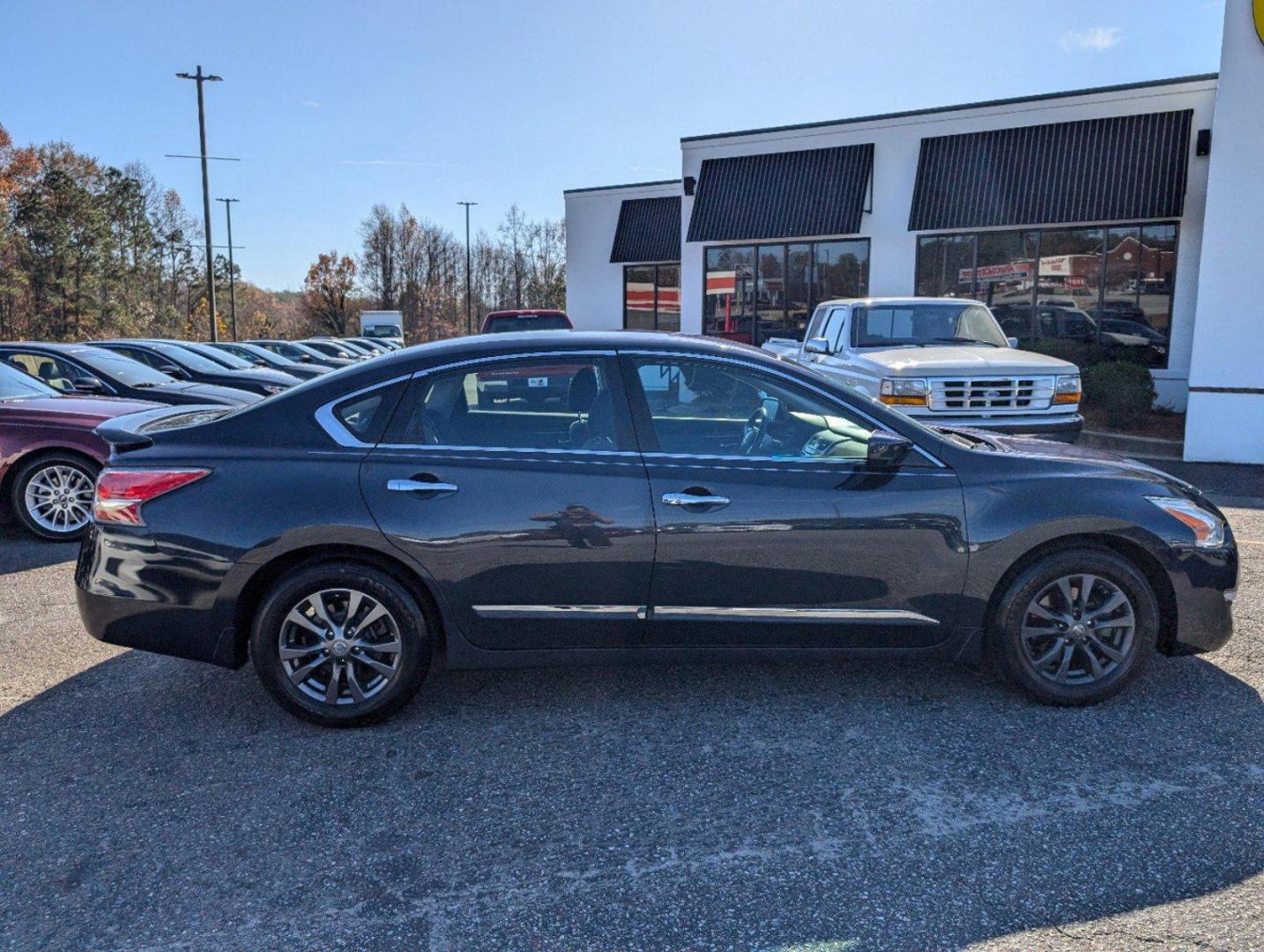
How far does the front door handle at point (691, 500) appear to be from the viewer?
395 cm

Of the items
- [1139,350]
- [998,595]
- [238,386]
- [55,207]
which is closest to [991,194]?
[1139,350]

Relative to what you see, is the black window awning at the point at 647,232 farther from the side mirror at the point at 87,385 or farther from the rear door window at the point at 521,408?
the rear door window at the point at 521,408

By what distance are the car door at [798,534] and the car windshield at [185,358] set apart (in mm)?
11655

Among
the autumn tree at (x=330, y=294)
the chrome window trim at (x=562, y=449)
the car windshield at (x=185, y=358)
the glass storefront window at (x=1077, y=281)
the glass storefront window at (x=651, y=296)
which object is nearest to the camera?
the chrome window trim at (x=562, y=449)

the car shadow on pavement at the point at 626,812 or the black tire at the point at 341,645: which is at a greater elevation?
the black tire at the point at 341,645

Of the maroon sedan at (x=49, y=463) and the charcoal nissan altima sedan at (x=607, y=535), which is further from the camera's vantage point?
the maroon sedan at (x=49, y=463)

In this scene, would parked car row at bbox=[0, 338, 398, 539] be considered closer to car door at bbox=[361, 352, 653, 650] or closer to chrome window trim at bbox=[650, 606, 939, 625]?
car door at bbox=[361, 352, 653, 650]

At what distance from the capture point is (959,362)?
9.08 meters

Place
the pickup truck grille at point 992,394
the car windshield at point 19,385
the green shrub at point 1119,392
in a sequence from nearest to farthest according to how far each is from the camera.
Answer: the car windshield at point 19,385 < the pickup truck grille at point 992,394 < the green shrub at point 1119,392

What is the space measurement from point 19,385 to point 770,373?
7163 millimetres

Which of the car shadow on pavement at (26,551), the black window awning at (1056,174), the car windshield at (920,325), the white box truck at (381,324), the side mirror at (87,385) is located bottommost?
the car shadow on pavement at (26,551)

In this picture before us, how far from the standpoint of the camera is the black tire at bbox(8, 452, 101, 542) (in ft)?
24.5

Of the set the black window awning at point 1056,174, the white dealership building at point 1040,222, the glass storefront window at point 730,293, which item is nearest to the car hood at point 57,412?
the white dealership building at point 1040,222

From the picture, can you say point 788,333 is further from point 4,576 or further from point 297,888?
point 297,888
